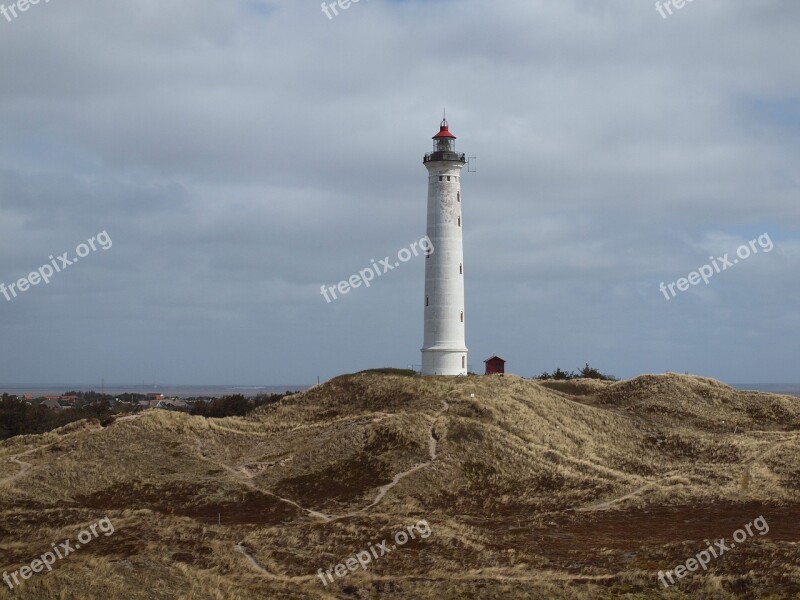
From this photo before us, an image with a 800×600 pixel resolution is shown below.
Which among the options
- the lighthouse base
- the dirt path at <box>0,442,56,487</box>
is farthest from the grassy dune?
the lighthouse base

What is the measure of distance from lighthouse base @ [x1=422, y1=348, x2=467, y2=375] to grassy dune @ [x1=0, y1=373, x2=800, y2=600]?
181cm

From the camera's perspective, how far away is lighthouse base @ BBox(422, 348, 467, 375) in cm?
Answer: 7125

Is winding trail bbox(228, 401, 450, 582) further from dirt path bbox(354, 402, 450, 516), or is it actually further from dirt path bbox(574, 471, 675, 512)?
dirt path bbox(574, 471, 675, 512)

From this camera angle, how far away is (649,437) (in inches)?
2586

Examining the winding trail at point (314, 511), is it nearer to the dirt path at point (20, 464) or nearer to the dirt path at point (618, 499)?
the dirt path at point (618, 499)

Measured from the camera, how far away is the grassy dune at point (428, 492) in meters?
36.4

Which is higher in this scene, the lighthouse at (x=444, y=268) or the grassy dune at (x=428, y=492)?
the lighthouse at (x=444, y=268)

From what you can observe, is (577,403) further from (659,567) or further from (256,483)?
(659,567)

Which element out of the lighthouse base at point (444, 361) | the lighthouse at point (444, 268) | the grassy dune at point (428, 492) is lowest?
the grassy dune at point (428, 492)

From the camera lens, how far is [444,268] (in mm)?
70812

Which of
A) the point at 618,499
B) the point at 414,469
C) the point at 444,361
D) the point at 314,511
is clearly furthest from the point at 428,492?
the point at 444,361

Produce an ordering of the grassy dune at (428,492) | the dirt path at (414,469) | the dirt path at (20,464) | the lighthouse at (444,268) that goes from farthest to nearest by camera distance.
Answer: the lighthouse at (444,268)
the dirt path at (20,464)
the dirt path at (414,469)
the grassy dune at (428,492)

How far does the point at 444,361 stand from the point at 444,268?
722cm

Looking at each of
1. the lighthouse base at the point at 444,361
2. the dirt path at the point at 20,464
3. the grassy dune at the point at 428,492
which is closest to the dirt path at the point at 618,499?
the grassy dune at the point at 428,492
